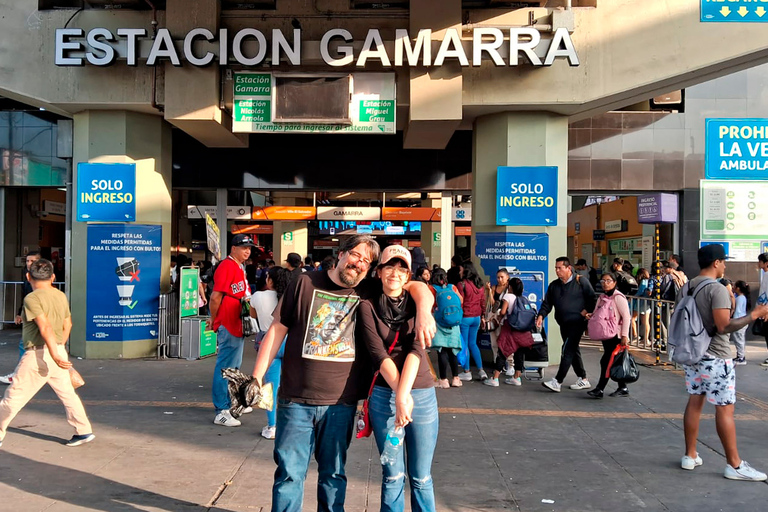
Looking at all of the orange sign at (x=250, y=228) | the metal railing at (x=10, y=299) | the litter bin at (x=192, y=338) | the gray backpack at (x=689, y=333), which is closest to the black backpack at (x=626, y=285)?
the litter bin at (x=192, y=338)

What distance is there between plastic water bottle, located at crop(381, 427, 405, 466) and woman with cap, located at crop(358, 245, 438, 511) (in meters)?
0.04

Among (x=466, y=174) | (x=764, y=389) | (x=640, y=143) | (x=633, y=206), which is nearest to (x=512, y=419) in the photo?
(x=764, y=389)

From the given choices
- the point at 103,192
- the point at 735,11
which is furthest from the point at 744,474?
the point at 103,192

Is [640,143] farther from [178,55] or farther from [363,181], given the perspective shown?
[178,55]

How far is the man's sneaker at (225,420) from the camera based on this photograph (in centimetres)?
658

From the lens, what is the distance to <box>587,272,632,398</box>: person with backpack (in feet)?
25.9

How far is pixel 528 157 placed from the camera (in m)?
10.3

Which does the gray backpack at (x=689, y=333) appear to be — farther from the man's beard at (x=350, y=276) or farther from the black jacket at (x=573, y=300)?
the man's beard at (x=350, y=276)

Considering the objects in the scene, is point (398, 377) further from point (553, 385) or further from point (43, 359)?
point (553, 385)

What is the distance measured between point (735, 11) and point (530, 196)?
3.79 meters

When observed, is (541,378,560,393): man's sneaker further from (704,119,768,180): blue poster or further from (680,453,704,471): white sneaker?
(704,119,768,180): blue poster

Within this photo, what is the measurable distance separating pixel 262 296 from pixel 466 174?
742 cm

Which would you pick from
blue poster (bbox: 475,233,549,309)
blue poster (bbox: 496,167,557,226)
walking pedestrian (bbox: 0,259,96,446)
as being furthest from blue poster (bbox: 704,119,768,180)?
walking pedestrian (bbox: 0,259,96,446)

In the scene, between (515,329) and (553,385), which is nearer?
(553,385)
